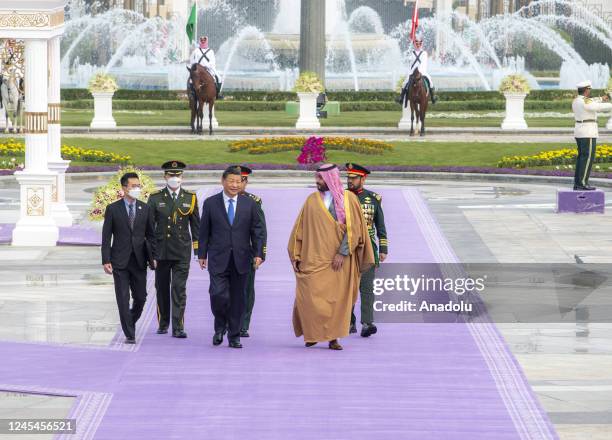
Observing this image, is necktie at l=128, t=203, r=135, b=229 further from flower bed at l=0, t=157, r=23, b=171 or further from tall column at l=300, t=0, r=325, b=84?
tall column at l=300, t=0, r=325, b=84

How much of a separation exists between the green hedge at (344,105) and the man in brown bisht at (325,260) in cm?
3655

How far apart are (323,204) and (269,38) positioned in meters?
66.4

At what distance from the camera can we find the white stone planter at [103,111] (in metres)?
41.5

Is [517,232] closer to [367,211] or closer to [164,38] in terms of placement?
[367,211]

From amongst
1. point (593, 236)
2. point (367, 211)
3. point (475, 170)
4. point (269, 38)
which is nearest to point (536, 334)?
point (367, 211)

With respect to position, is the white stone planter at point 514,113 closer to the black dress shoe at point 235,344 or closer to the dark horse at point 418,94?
the dark horse at point 418,94

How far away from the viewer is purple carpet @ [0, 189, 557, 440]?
36.3 feet

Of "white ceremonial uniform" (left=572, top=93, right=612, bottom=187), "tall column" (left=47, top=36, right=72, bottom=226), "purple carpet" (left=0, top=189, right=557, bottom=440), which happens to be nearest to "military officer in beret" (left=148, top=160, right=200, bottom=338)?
"purple carpet" (left=0, top=189, right=557, bottom=440)

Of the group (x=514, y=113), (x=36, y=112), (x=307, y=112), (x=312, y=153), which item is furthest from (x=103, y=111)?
(x=36, y=112)

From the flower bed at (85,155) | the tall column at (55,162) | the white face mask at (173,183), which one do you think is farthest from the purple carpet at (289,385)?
the flower bed at (85,155)

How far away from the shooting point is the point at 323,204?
549 inches

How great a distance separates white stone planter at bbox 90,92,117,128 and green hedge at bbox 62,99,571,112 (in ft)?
28.4

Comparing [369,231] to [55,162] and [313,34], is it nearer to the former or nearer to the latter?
[55,162]

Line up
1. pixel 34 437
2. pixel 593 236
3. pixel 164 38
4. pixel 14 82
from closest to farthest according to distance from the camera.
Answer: pixel 34 437
pixel 593 236
pixel 14 82
pixel 164 38
